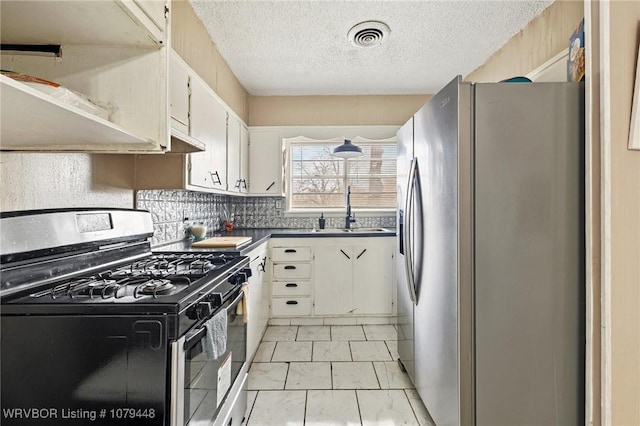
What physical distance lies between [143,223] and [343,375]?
5.43 ft

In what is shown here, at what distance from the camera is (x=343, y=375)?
2.27m

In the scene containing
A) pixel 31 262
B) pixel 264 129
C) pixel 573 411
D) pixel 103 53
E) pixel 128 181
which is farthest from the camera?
pixel 264 129

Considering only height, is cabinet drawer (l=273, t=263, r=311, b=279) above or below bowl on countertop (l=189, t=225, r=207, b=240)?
below

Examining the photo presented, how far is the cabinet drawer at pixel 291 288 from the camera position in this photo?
3199mm

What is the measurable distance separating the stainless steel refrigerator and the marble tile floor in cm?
66

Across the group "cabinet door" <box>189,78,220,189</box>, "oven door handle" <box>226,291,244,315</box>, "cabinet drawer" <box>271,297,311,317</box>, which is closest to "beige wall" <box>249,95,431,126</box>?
"cabinet door" <box>189,78,220,189</box>

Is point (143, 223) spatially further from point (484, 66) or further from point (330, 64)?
point (484, 66)

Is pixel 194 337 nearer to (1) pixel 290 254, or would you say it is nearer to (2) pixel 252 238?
(2) pixel 252 238

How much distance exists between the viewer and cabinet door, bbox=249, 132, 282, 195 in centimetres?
370

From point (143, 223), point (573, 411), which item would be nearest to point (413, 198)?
point (573, 411)

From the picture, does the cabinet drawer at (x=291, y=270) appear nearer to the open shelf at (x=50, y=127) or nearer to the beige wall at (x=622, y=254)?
the open shelf at (x=50, y=127)

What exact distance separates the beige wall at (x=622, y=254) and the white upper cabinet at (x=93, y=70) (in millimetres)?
1680

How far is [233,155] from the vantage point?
10.1 feet

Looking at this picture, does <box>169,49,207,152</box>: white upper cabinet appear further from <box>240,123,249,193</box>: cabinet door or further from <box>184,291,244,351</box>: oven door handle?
<box>240,123,249,193</box>: cabinet door
